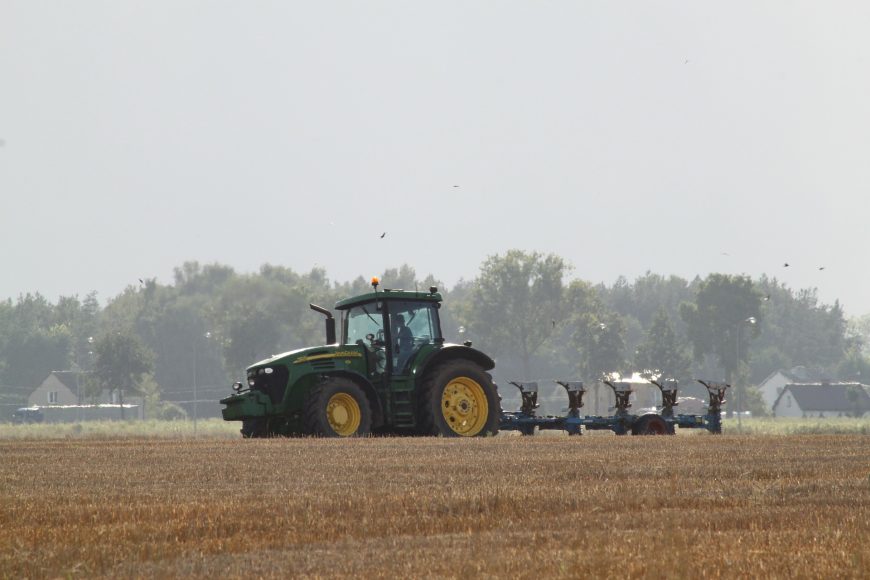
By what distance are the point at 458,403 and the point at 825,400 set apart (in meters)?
122

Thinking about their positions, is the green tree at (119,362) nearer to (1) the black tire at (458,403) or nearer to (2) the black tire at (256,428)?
(2) the black tire at (256,428)

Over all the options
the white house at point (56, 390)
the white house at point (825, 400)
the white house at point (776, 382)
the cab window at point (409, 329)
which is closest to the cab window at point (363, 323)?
the cab window at point (409, 329)

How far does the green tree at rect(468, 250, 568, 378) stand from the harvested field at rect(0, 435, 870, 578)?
11808 cm

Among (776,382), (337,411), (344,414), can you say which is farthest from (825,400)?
(337,411)

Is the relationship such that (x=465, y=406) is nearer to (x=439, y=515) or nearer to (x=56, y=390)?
(x=439, y=515)

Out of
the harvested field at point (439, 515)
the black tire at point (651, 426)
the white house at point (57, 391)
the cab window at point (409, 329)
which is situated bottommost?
the harvested field at point (439, 515)

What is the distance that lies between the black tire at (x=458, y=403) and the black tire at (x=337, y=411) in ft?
3.34

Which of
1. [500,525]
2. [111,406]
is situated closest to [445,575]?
[500,525]

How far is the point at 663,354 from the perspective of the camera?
393 ft

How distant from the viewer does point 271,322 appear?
111 m

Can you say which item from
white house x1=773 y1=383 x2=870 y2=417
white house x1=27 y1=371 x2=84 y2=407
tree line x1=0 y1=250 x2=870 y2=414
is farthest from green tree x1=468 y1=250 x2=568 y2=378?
white house x1=27 y1=371 x2=84 y2=407

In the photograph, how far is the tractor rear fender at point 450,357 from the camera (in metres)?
24.2

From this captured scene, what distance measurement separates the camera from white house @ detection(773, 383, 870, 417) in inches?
5408

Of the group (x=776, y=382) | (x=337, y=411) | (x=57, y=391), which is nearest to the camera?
(x=337, y=411)
